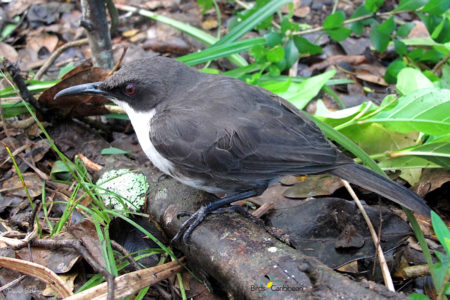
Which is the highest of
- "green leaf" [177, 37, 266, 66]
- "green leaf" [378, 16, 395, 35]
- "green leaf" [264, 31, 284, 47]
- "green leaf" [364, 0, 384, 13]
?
"green leaf" [364, 0, 384, 13]

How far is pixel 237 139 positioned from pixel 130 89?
922mm

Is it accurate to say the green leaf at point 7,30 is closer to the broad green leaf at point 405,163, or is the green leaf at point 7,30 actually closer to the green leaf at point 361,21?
the green leaf at point 361,21

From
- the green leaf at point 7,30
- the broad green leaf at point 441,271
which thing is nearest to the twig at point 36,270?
the broad green leaf at point 441,271

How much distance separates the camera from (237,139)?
115 inches

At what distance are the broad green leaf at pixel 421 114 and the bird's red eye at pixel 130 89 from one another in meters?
1.90

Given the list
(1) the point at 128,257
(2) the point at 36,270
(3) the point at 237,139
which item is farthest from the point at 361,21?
(2) the point at 36,270

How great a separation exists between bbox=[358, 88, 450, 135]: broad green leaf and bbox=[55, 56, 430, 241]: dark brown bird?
676mm

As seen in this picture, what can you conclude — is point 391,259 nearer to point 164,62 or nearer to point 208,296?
point 208,296

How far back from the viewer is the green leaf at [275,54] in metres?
4.42

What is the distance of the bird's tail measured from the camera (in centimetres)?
279

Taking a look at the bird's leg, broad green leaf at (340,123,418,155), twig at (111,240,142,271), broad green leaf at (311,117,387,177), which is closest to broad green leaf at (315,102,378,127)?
broad green leaf at (340,123,418,155)

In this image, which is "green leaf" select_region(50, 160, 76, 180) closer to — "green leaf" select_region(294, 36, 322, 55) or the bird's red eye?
the bird's red eye

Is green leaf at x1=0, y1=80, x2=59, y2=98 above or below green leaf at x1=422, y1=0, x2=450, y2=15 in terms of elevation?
below

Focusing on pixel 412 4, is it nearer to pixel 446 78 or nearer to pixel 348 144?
pixel 446 78
